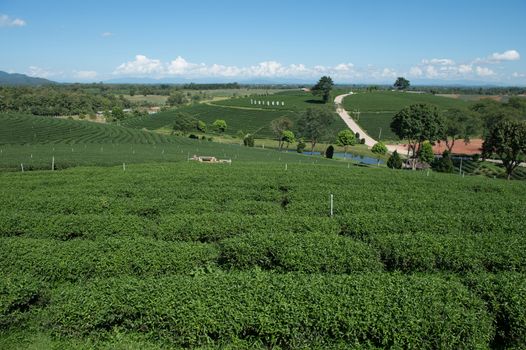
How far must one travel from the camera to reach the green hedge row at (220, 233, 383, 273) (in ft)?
37.0

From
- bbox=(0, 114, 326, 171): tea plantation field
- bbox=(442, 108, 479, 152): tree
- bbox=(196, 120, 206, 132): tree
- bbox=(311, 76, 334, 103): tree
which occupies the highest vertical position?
bbox=(311, 76, 334, 103): tree

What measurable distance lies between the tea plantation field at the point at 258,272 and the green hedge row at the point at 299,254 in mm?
44

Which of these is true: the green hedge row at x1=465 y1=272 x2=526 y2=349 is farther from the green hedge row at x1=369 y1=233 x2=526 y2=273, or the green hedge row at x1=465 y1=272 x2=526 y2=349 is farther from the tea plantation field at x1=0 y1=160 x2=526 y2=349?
the green hedge row at x1=369 y1=233 x2=526 y2=273

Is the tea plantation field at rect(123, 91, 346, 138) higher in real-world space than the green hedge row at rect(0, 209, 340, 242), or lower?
higher

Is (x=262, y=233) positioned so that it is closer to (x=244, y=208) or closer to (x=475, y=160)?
(x=244, y=208)

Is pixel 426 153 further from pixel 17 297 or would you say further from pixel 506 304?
pixel 17 297

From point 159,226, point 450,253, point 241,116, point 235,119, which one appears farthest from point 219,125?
point 450,253

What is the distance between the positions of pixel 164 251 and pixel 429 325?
8.00 meters

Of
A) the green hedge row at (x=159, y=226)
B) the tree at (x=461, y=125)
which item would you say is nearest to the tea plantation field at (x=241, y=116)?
the tree at (x=461, y=125)

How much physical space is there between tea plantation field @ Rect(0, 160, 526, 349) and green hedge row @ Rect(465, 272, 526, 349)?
3cm

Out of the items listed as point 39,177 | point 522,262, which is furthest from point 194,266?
point 39,177

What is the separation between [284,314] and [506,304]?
5811 mm

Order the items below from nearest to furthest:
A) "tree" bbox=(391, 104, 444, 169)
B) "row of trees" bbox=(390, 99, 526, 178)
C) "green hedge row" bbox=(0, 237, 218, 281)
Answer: "green hedge row" bbox=(0, 237, 218, 281)
"row of trees" bbox=(390, 99, 526, 178)
"tree" bbox=(391, 104, 444, 169)

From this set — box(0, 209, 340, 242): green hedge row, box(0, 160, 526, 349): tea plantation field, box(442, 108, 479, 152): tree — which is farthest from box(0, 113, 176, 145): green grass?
box(0, 209, 340, 242): green hedge row
